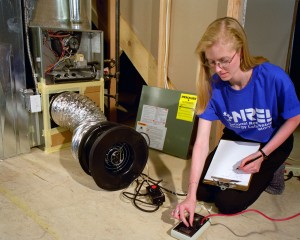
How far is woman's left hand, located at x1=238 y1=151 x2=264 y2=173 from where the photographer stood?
1.28 meters

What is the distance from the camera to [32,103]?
1.86m

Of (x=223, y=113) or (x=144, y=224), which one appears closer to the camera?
(x=144, y=224)

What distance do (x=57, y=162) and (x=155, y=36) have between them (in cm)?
121

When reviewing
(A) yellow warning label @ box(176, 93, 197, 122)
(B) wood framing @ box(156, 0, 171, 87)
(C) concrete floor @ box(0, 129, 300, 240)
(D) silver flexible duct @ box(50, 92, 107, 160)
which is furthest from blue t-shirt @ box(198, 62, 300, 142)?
(B) wood framing @ box(156, 0, 171, 87)

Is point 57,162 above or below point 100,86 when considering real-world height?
below

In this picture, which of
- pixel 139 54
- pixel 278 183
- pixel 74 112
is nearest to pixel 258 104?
pixel 278 183

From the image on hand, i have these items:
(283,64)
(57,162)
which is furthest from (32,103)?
(283,64)

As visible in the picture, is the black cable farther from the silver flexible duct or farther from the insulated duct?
the silver flexible duct

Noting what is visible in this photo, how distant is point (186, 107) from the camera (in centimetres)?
201

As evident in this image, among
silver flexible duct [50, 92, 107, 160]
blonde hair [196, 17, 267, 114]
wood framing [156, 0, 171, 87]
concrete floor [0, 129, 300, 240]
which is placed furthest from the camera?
wood framing [156, 0, 171, 87]

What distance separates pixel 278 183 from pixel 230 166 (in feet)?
1.13

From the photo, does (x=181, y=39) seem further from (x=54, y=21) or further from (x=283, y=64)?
(x=283, y=64)

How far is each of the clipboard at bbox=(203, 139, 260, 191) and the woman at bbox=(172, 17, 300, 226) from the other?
36 mm

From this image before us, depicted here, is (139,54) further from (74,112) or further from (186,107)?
(74,112)
